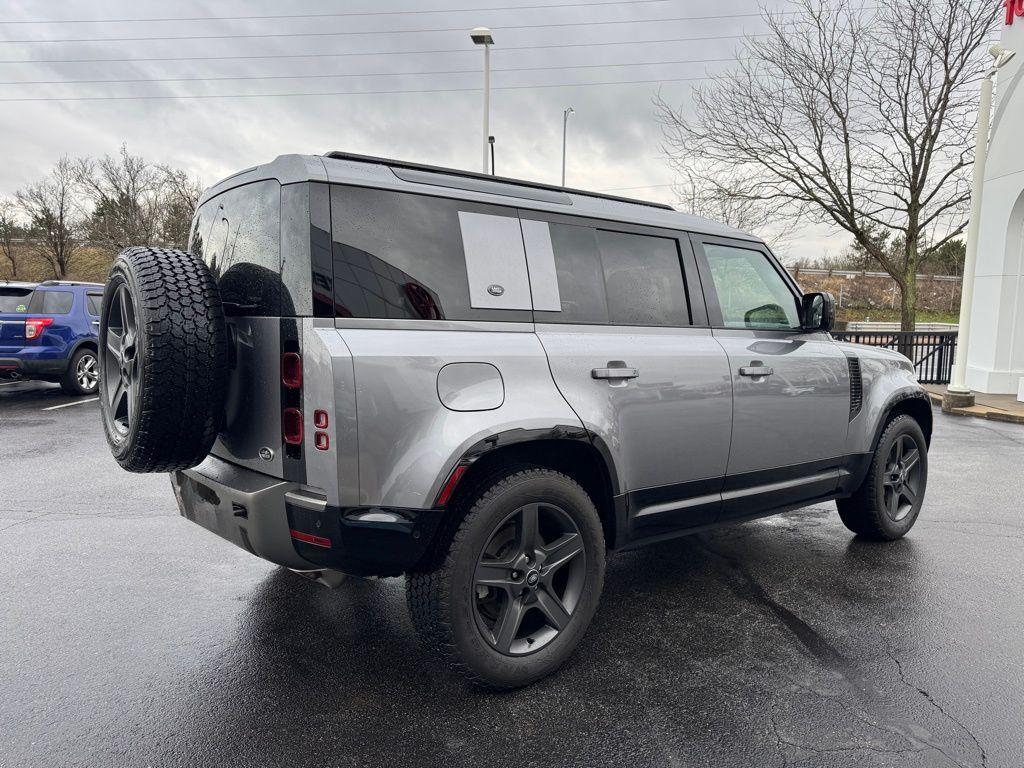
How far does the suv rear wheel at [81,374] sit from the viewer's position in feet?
35.9

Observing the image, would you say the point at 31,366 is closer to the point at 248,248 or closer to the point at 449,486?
the point at 248,248

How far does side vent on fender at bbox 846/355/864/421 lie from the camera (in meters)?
4.32

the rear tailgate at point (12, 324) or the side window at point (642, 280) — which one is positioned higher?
the side window at point (642, 280)

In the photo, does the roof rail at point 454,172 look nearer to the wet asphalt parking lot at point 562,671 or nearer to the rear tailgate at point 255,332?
the rear tailgate at point 255,332

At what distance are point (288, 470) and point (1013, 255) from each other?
1388cm

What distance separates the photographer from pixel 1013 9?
11.9 meters

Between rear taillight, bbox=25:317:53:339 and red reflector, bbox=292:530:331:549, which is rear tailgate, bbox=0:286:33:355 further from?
red reflector, bbox=292:530:331:549

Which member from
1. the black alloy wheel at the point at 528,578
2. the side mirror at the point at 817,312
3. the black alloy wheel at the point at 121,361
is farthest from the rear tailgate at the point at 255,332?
the side mirror at the point at 817,312

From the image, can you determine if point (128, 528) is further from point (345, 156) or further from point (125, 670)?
point (345, 156)

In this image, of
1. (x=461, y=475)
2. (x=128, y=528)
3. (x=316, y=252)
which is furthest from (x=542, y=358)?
(x=128, y=528)

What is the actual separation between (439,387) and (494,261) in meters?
0.67

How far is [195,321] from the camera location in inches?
104

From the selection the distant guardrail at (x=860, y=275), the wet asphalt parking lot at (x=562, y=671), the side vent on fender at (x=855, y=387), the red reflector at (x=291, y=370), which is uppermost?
the distant guardrail at (x=860, y=275)

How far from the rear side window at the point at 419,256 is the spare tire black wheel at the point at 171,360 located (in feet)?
1.83
